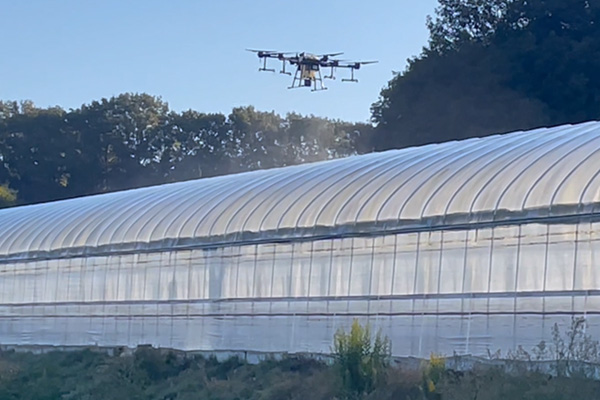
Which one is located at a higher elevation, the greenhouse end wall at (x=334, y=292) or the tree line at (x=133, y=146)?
the tree line at (x=133, y=146)

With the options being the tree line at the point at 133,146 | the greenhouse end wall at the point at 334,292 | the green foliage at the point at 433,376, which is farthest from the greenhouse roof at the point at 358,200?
the tree line at the point at 133,146

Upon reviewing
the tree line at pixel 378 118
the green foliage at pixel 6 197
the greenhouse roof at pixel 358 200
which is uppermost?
the tree line at pixel 378 118

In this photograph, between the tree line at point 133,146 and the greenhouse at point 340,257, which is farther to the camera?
the tree line at point 133,146

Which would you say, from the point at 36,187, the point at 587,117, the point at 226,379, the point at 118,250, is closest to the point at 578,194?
the point at 226,379

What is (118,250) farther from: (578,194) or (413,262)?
(578,194)

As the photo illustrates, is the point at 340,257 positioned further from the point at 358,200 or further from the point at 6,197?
the point at 6,197

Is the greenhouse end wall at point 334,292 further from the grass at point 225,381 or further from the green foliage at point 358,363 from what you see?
the green foliage at point 358,363
